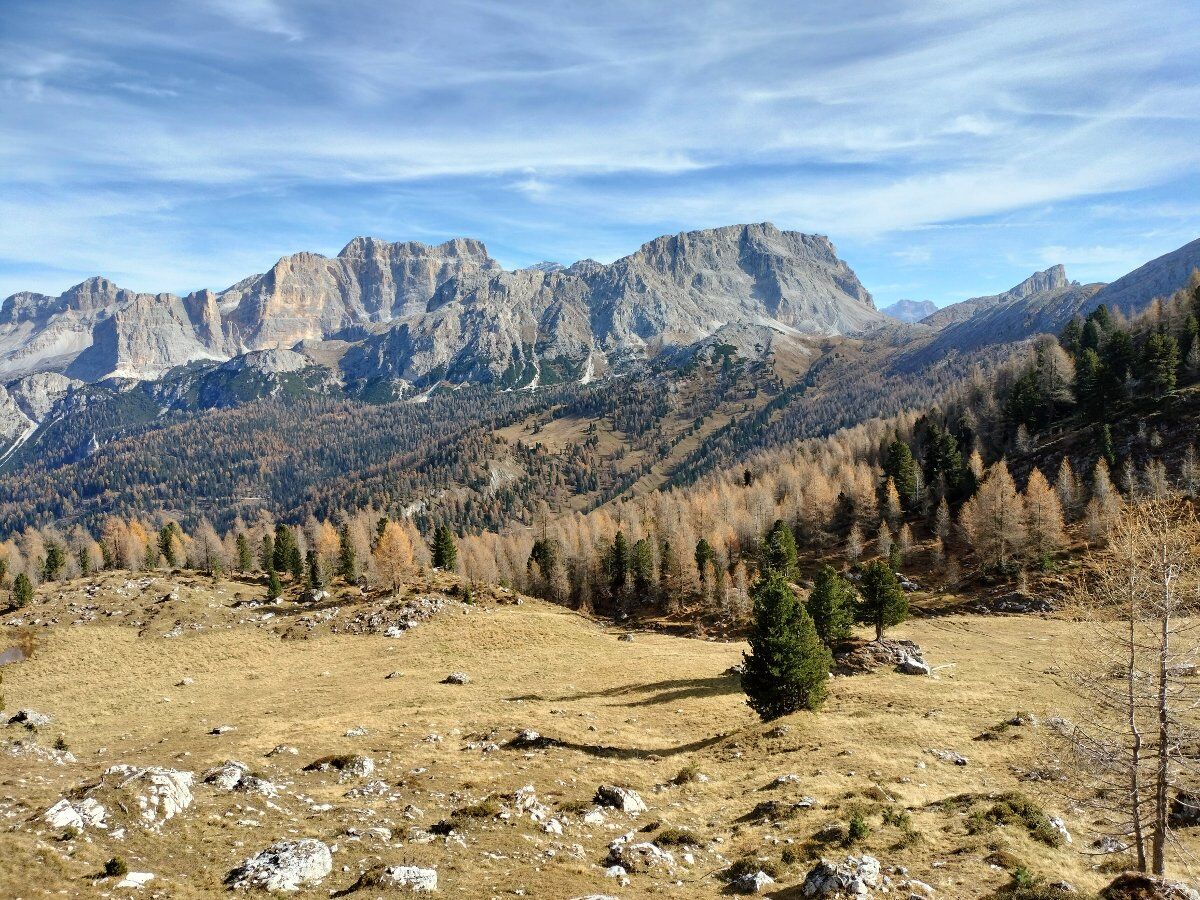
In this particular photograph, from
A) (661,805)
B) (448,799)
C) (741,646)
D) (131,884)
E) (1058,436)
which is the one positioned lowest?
(741,646)

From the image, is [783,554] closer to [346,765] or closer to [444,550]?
[444,550]

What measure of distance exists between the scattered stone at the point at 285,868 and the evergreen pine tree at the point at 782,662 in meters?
30.9

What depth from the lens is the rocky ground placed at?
1962 cm

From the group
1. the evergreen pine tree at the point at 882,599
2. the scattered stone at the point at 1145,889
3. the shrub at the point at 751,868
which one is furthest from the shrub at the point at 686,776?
the evergreen pine tree at the point at 882,599

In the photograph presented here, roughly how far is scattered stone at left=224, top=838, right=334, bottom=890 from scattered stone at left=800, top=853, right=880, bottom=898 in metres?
15.7

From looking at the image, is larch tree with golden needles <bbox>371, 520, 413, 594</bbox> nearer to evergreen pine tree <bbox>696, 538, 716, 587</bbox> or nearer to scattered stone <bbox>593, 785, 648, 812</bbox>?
evergreen pine tree <bbox>696, 538, 716, 587</bbox>

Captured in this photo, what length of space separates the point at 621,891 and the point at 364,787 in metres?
15.2

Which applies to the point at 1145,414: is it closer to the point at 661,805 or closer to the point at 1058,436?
the point at 1058,436

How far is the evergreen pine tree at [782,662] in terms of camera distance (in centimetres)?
4200

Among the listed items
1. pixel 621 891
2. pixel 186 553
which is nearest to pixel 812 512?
pixel 621 891

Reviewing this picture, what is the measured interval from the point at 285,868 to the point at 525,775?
51.0 ft

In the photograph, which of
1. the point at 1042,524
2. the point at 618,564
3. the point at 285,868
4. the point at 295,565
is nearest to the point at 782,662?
the point at 285,868

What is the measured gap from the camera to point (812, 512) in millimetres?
140625

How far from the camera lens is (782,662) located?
41.9m
